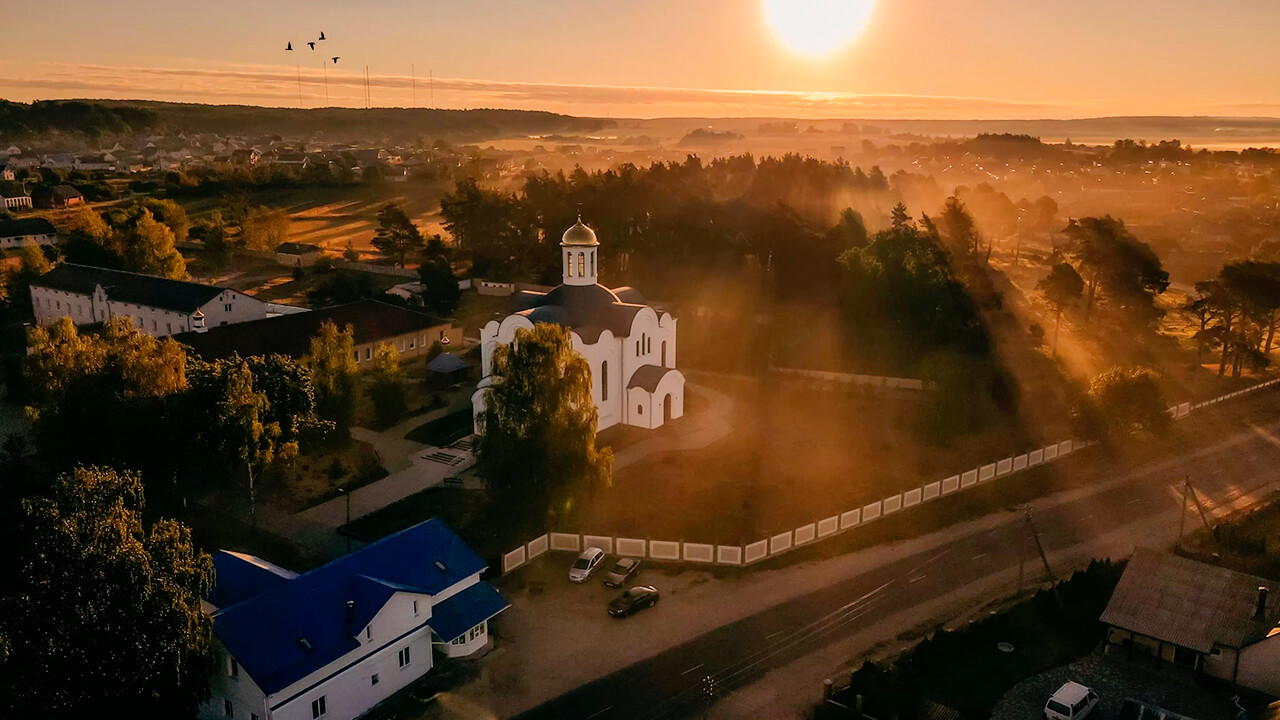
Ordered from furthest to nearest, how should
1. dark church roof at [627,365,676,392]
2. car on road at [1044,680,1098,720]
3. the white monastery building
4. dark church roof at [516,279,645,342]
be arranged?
the white monastery building < dark church roof at [627,365,676,392] < dark church roof at [516,279,645,342] < car on road at [1044,680,1098,720]

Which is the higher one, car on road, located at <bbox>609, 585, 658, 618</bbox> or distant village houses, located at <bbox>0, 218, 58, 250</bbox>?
distant village houses, located at <bbox>0, 218, 58, 250</bbox>

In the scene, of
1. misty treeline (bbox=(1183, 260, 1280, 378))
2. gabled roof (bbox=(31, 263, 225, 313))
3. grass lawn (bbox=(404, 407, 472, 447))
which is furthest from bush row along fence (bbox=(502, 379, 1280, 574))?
gabled roof (bbox=(31, 263, 225, 313))

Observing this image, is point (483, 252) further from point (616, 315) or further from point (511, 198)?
point (616, 315)

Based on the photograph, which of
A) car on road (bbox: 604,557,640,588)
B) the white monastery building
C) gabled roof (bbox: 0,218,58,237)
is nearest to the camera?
car on road (bbox: 604,557,640,588)

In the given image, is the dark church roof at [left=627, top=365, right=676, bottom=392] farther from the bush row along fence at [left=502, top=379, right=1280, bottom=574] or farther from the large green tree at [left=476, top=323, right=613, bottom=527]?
the bush row along fence at [left=502, top=379, right=1280, bottom=574]

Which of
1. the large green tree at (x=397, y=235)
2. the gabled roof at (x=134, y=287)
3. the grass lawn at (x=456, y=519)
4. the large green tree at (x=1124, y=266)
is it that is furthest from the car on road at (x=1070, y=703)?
the large green tree at (x=397, y=235)

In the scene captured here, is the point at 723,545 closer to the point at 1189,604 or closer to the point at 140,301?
the point at 1189,604

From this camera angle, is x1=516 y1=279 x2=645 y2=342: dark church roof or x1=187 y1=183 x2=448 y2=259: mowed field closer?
x1=516 y1=279 x2=645 y2=342: dark church roof

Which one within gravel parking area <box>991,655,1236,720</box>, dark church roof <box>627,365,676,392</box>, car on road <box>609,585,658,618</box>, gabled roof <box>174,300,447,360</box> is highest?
gabled roof <box>174,300,447,360</box>

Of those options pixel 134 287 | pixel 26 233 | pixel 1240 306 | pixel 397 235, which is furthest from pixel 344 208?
pixel 1240 306
